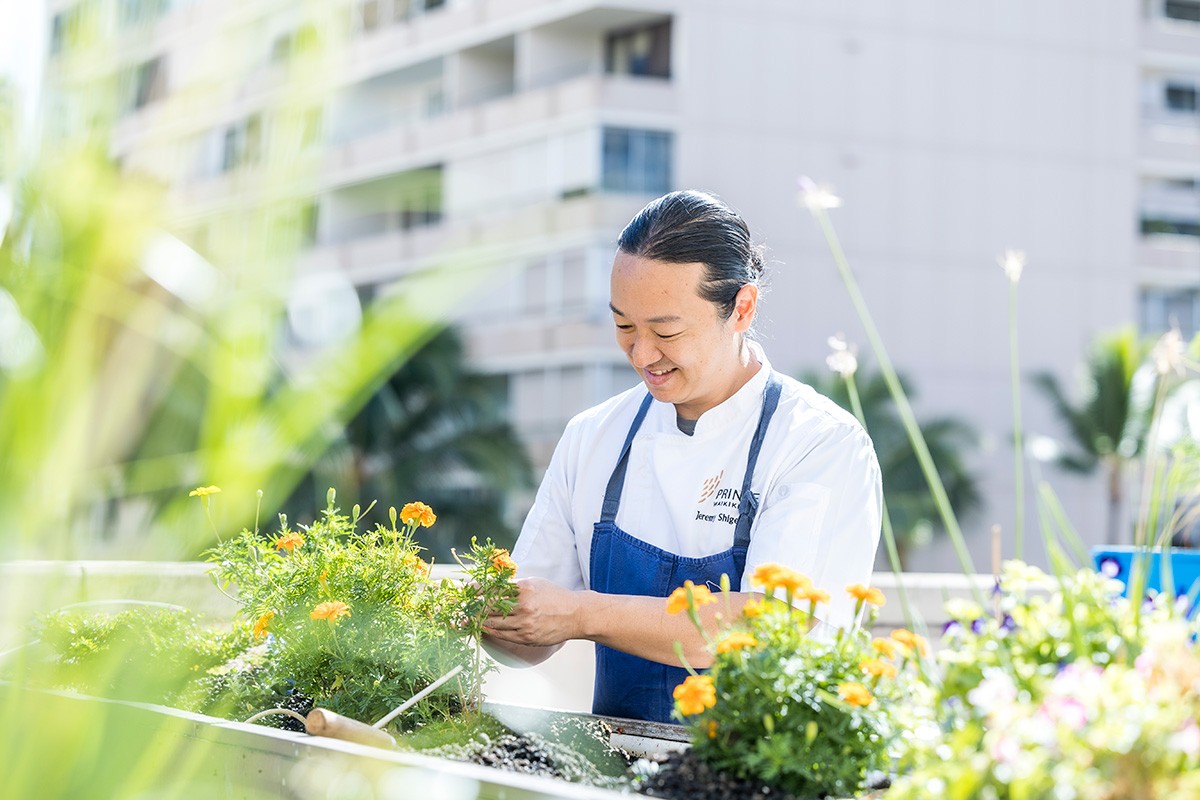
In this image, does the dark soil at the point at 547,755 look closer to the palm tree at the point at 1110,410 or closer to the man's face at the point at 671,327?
the man's face at the point at 671,327

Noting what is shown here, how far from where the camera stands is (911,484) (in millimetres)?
24469

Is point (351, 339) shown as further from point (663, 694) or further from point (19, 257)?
point (663, 694)

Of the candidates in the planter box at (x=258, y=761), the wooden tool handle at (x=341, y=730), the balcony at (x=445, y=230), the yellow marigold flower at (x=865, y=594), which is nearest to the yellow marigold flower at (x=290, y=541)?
the planter box at (x=258, y=761)

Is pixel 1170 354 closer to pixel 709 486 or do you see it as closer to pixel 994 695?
pixel 994 695

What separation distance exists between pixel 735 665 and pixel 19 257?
108 cm

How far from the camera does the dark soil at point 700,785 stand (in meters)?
1.55

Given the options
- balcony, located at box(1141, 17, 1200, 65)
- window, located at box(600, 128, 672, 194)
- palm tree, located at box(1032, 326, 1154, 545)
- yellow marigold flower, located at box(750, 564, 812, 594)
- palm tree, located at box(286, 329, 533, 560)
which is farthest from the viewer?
balcony, located at box(1141, 17, 1200, 65)

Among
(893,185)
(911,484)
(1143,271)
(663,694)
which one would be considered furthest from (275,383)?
(1143,271)

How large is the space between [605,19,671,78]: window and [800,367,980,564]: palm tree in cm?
675

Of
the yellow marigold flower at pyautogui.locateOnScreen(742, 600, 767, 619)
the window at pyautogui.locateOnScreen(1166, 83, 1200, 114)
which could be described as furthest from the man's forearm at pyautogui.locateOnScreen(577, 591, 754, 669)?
the window at pyautogui.locateOnScreen(1166, 83, 1200, 114)

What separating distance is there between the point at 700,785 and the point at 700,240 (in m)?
1.25

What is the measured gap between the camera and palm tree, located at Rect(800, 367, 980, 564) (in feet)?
79.0

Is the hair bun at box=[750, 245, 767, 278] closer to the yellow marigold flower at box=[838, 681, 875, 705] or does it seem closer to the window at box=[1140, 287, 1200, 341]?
the yellow marigold flower at box=[838, 681, 875, 705]

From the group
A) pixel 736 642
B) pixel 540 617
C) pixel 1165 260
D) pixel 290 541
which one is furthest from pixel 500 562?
pixel 1165 260
